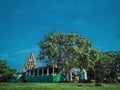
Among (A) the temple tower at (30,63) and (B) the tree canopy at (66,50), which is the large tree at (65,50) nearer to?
(B) the tree canopy at (66,50)

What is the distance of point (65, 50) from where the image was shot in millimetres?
51156

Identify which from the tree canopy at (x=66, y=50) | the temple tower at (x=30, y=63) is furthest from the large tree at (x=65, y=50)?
the temple tower at (x=30, y=63)

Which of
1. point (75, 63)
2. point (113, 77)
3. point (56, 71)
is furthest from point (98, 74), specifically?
point (113, 77)

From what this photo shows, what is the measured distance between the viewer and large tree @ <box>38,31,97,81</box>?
50.5 metres

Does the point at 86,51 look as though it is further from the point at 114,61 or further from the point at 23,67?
the point at 23,67

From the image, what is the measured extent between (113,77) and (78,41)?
26.1 m

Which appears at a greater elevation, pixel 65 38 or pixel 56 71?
pixel 65 38

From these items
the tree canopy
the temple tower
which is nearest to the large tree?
the tree canopy

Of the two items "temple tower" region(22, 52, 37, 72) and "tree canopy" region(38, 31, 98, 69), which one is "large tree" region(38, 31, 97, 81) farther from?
"temple tower" region(22, 52, 37, 72)

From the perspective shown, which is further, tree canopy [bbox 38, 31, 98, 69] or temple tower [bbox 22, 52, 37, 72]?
temple tower [bbox 22, 52, 37, 72]

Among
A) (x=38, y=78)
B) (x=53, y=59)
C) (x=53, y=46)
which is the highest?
(x=53, y=46)

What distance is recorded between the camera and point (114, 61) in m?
67.1

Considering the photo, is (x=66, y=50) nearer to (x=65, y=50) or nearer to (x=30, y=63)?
(x=65, y=50)

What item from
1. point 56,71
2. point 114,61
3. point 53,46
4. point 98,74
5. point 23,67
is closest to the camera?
point 98,74
